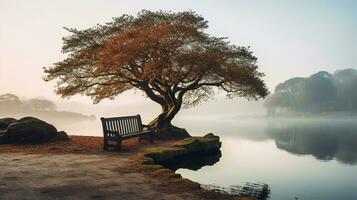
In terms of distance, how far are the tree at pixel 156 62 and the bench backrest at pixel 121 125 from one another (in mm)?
4210

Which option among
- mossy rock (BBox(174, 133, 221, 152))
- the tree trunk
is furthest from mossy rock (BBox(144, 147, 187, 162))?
the tree trunk

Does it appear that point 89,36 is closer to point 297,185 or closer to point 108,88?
point 108,88

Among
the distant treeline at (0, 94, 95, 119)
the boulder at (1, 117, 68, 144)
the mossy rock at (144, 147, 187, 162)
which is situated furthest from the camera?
the distant treeline at (0, 94, 95, 119)

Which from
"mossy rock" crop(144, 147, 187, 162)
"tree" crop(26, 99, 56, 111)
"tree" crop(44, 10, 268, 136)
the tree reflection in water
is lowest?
the tree reflection in water

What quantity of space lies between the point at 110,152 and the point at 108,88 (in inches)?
468

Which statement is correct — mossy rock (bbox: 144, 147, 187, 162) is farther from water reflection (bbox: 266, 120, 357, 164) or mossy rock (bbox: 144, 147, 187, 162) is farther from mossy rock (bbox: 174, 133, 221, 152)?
water reflection (bbox: 266, 120, 357, 164)

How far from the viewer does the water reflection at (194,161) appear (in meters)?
17.9

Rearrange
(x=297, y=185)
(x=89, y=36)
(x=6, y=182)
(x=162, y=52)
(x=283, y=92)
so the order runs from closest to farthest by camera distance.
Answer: (x=6, y=182), (x=297, y=185), (x=162, y=52), (x=89, y=36), (x=283, y=92)

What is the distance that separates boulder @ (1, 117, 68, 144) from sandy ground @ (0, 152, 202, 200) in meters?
7.34

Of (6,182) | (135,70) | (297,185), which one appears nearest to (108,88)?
(135,70)

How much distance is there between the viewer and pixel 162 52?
24.1 meters

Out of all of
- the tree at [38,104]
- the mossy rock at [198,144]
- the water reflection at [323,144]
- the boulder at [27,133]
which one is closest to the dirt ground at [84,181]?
the mossy rock at [198,144]

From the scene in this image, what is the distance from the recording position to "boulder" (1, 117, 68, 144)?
21477 mm

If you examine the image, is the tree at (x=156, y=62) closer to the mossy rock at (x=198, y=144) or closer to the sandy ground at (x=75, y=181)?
the mossy rock at (x=198, y=144)
